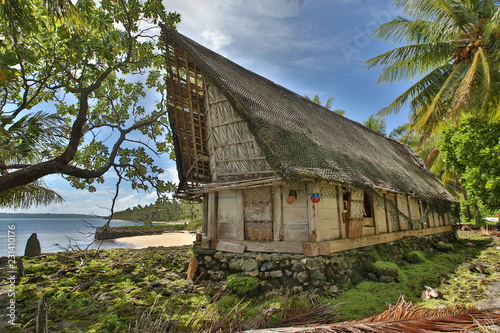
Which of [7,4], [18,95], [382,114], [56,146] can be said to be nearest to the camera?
[7,4]

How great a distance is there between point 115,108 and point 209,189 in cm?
609

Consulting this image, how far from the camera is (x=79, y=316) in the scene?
15.4 ft

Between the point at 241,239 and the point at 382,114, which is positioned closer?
the point at 241,239

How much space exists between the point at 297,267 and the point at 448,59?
43.3 ft

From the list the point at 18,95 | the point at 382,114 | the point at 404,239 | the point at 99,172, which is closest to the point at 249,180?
the point at 99,172

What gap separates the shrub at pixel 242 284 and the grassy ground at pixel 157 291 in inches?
5.4

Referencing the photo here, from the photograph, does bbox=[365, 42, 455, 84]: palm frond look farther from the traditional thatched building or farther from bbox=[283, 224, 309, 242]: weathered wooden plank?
bbox=[283, 224, 309, 242]: weathered wooden plank

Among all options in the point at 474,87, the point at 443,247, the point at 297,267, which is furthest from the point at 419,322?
the point at 443,247

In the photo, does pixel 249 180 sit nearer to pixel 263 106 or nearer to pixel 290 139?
pixel 290 139

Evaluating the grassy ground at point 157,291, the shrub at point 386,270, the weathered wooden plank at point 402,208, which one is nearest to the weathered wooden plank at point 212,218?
the grassy ground at point 157,291

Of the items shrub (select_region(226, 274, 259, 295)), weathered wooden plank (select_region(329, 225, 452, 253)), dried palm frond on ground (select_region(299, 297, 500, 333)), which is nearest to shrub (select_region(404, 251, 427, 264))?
weathered wooden plank (select_region(329, 225, 452, 253))

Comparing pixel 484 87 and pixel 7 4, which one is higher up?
pixel 484 87

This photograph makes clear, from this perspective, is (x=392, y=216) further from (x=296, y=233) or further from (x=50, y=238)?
(x=50, y=238)

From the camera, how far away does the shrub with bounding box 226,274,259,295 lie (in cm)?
577
